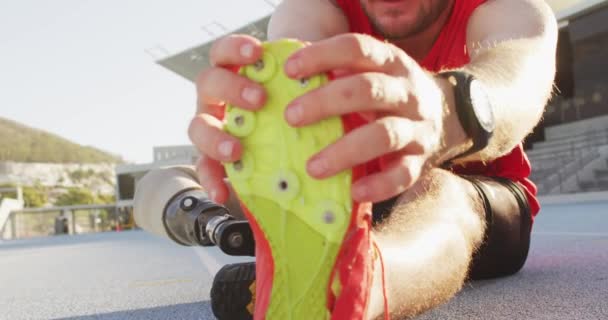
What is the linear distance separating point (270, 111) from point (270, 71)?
5cm

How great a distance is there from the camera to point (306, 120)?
2.03 ft

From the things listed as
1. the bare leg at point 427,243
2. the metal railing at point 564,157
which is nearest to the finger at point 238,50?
the bare leg at point 427,243

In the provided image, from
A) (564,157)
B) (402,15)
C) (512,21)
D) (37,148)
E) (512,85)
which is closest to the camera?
(512,85)

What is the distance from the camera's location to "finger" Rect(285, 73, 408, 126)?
583 millimetres

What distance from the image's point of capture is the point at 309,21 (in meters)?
1.53

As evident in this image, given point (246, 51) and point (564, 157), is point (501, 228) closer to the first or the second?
point (246, 51)

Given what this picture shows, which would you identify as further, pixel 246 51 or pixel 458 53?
pixel 458 53

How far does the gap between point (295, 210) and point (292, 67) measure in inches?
7.1

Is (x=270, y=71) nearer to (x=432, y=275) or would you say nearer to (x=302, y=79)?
(x=302, y=79)

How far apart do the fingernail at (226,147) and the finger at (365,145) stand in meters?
0.10

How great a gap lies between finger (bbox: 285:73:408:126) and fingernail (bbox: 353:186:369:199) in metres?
0.08

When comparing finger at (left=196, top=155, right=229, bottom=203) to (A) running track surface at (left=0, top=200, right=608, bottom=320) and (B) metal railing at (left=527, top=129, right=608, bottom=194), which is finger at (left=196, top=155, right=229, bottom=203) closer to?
(A) running track surface at (left=0, top=200, right=608, bottom=320)

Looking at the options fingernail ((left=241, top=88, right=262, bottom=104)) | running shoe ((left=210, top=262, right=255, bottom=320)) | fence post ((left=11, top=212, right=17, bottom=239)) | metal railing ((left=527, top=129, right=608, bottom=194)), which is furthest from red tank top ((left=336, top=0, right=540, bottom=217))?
fence post ((left=11, top=212, right=17, bottom=239))

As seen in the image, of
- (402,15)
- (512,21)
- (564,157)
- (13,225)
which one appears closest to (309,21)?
(402,15)
